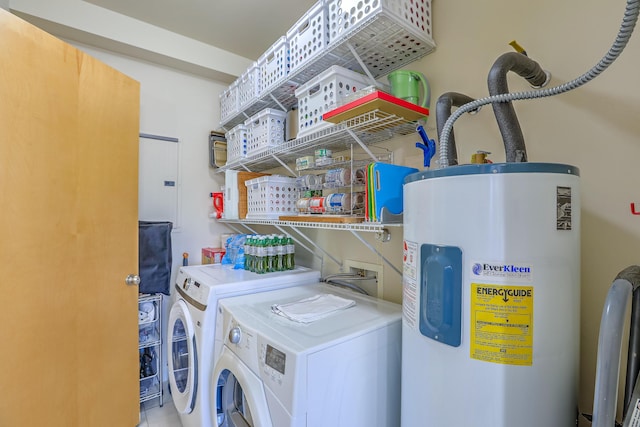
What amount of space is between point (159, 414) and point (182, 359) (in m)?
0.63

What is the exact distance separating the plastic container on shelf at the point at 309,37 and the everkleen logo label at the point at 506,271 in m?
1.26

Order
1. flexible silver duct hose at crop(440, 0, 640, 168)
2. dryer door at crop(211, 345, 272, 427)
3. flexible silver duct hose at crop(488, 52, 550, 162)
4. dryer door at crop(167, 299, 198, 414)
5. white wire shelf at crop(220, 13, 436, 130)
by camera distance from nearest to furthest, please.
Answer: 1. flexible silver duct hose at crop(440, 0, 640, 168)
2. flexible silver duct hose at crop(488, 52, 550, 162)
3. dryer door at crop(211, 345, 272, 427)
4. white wire shelf at crop(220, 13, 436, 130)
5. dryer door at crop(167, 299, 198, 414)

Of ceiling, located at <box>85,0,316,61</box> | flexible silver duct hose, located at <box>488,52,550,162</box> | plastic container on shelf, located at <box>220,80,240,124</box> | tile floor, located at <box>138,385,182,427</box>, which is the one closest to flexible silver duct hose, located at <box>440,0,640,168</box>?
flexible silver duct hose, located at <box>488,52,550,162</box>

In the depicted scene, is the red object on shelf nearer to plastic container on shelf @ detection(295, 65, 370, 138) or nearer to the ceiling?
plastic container on shelf @ detection(295, 65, 370, 138)

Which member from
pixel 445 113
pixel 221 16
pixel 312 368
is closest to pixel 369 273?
pixel 312 368

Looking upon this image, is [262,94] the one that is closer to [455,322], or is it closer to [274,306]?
[274,306]

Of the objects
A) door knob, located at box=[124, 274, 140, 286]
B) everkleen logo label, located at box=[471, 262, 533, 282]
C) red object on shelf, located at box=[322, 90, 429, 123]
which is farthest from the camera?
door knob, located at box=[124, 274, 140, 286]

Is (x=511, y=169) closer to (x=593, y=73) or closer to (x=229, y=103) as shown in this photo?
(x=593, y=73)

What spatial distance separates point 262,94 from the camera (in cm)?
203

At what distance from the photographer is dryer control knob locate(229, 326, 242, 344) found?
3.98 ft

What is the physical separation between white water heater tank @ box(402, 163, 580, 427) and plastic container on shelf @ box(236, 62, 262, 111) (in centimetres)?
171

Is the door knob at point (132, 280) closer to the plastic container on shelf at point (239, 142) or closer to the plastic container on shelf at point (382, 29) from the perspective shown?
the plastic container on shelf at point (239, 142)

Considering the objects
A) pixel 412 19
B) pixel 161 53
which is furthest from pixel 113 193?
pixel 412 19

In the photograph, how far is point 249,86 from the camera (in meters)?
2.23
